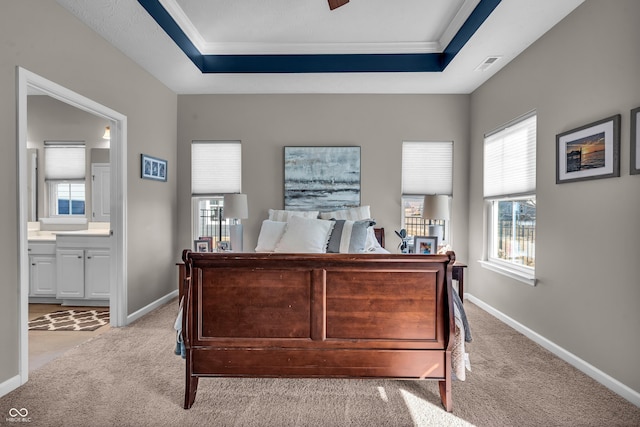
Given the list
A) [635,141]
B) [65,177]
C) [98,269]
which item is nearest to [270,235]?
[98,269]

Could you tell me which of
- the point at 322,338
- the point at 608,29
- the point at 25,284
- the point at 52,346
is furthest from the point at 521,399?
the point at 52,346

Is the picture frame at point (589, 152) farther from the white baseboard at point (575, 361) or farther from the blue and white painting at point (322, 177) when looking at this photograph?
the blue and white painting at point (322, 177)

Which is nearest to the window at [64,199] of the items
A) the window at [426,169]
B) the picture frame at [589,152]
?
the window at [426,169]

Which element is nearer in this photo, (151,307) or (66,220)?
(151,307)

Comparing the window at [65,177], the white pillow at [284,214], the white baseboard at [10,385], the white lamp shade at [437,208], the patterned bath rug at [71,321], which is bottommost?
the patterned bath rug at [71,321]

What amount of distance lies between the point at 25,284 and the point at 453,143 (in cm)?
470

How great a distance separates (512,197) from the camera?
152 inches

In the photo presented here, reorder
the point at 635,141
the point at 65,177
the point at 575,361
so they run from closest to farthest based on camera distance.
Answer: the point at 635,141
the point at 575,361
the point at 65,177

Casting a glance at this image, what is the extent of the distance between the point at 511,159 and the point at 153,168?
3.99m

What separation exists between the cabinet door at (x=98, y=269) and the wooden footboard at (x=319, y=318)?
2.71m

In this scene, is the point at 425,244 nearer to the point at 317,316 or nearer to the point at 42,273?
the point at 317,316

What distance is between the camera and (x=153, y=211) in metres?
4.41

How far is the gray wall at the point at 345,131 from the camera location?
4.93 m

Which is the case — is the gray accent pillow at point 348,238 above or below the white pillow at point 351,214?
below
